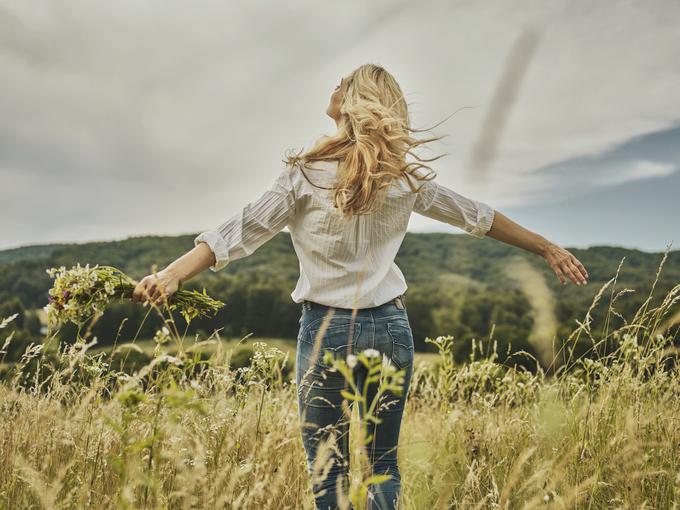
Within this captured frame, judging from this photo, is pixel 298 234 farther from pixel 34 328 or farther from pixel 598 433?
pixel 34 328

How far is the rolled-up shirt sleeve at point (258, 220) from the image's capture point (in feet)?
→ 7.26

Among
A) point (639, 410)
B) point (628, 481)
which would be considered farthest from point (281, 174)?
point (639, 410)

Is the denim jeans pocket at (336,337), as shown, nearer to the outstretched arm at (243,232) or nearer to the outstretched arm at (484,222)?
the outstretched arm at (243,232)

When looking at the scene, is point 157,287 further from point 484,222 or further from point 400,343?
point 484,222

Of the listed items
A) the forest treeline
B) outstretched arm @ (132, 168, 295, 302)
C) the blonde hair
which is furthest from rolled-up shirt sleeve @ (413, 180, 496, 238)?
the forest treeline

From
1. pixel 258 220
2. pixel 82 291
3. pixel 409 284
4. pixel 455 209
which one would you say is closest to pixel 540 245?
pixel 455 209

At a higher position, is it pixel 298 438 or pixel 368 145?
pixel 368 145

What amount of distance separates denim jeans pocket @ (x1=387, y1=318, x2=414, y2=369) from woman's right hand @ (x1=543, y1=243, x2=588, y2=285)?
0.99 metres

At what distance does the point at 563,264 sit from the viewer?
2801mm

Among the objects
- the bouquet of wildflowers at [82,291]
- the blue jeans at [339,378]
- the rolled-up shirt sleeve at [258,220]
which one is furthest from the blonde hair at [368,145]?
the bouquet of wildflowers at [82,291]

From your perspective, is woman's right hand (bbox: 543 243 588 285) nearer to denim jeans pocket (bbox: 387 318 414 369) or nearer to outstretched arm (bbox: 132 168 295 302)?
denim jeans pocket (bbox: 387 318 414 369)

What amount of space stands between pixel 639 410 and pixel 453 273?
169ft

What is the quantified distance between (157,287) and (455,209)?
146 centimetres

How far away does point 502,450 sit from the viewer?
3.47 metres
